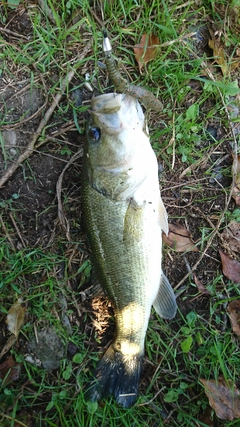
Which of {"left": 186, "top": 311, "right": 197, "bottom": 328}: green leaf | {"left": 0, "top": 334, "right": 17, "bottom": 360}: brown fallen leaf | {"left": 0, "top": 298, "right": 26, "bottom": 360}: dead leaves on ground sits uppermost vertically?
{"left": 0, "top": 298, "right": 26, "bottom": 360}: dead leaves on ground

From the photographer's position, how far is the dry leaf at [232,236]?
315cm

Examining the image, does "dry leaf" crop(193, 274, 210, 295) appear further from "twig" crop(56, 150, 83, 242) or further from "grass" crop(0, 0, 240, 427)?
"twig" crop(56, 150, 83, 242)

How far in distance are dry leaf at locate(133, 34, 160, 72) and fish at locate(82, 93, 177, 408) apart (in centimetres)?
76

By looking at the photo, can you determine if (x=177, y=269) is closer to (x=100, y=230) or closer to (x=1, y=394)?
(x=100, y=230)

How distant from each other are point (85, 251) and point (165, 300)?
738 millimetres

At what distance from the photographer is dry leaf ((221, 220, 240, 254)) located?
3.15 m

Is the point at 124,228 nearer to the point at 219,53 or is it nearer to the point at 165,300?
the point at 165,300

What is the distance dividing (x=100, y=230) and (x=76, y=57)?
1.46 metres

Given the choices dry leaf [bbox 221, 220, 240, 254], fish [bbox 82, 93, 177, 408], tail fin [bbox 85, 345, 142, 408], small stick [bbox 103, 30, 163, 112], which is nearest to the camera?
small stick [bbox 103, 30, 163, 112]

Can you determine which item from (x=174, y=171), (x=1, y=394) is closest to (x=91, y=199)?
(x=174, y=171)

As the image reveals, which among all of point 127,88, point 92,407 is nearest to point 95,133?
point 127,88

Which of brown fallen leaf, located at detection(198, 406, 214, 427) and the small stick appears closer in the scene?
the small stick

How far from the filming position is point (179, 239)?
10.1 ft

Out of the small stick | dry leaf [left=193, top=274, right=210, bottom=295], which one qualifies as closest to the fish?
the small stick
